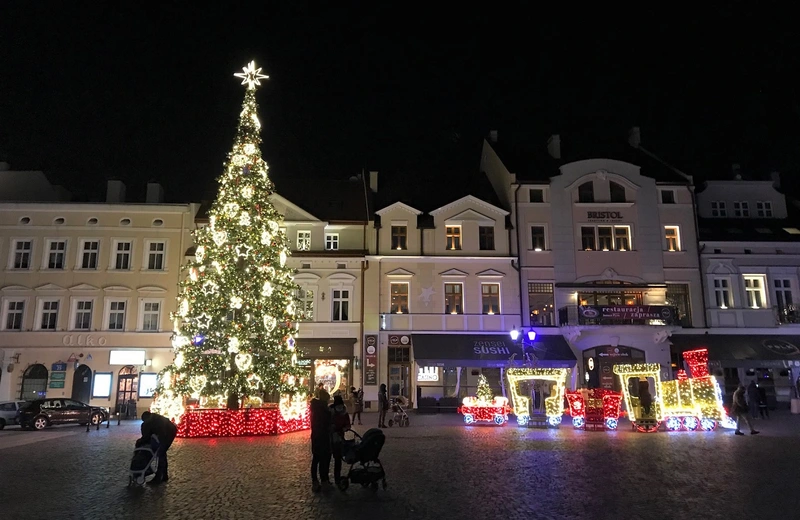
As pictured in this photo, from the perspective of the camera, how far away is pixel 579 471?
11.7 metres

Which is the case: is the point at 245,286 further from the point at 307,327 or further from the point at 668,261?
the point at 668,261

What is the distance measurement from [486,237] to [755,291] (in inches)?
608

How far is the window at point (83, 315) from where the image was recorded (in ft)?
108

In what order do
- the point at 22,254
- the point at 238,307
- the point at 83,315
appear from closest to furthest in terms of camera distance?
the point at 238,307
the point at 83,315
the point at 22,254

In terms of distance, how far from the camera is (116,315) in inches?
1302

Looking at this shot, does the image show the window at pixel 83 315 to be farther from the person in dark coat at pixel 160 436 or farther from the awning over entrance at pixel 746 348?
the awning over entrance at pixel 746 348

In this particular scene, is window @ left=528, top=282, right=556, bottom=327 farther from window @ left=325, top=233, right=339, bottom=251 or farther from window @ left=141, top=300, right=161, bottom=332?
window @ left=141, top=300, right=161, bottom=332

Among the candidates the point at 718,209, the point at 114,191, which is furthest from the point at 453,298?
the point at 114,191

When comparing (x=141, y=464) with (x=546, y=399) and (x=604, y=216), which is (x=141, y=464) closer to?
(x=546, y=399)

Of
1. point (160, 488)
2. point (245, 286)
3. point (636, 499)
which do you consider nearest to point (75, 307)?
point (245, 286)

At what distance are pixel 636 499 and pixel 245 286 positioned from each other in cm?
1556

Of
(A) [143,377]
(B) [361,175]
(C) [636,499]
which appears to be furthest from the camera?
(B) [361,175]

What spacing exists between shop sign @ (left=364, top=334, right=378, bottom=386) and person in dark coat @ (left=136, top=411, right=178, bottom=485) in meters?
20.5

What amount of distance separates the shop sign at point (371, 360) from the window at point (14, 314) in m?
Result: 18.6
